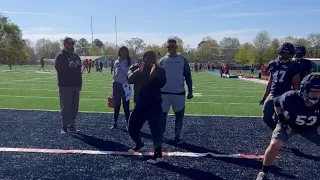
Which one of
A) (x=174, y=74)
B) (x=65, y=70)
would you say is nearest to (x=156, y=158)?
(x=174, y=74)

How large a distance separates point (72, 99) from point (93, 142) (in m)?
1.23

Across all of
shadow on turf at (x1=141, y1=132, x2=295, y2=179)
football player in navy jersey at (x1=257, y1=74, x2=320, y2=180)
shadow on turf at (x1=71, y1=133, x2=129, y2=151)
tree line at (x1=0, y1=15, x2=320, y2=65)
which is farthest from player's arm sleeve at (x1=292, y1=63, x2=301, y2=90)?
tree line at (x1=0, y1=15, x2=320, y2=65)

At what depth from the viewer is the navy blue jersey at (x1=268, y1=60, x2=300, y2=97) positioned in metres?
5.95

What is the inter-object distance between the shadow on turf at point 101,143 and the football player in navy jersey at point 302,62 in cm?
317

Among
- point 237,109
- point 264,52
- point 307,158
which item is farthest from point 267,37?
point 307,158

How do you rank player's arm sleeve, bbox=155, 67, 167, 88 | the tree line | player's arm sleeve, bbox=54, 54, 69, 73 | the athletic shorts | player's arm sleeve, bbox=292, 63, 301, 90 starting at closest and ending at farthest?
the athletic shorts
player's arm sleeve, bbox=155, 67, 167, 88
player's arm sleeve, bbox=292, 63, 301, 90
player's arm sleeve, bbox=54, 54, 69, 73
the tree line

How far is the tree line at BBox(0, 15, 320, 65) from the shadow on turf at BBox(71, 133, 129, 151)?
132ft

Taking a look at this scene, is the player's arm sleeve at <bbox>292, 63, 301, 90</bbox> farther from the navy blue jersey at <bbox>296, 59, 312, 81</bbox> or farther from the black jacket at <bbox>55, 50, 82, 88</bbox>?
the black jacket at <bbox>55, 50, 82, 88</bbox>

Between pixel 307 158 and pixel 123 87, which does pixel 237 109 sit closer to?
pixel 123 87

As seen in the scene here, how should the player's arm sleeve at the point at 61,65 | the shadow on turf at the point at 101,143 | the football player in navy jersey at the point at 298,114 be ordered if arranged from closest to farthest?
the football player in navy jersey at the point at 298,114, the shadow on turf at the point at 101,143, the player's arm sleeve at the point at 61,65

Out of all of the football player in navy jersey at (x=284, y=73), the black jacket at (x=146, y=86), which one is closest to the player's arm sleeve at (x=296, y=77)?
the football player in navy jersey at (x=284, y=73)

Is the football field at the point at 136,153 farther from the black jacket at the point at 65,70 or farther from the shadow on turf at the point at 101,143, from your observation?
the black jacket at the point at 65,70

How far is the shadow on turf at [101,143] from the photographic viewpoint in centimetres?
635

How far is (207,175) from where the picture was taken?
16.4 feet
